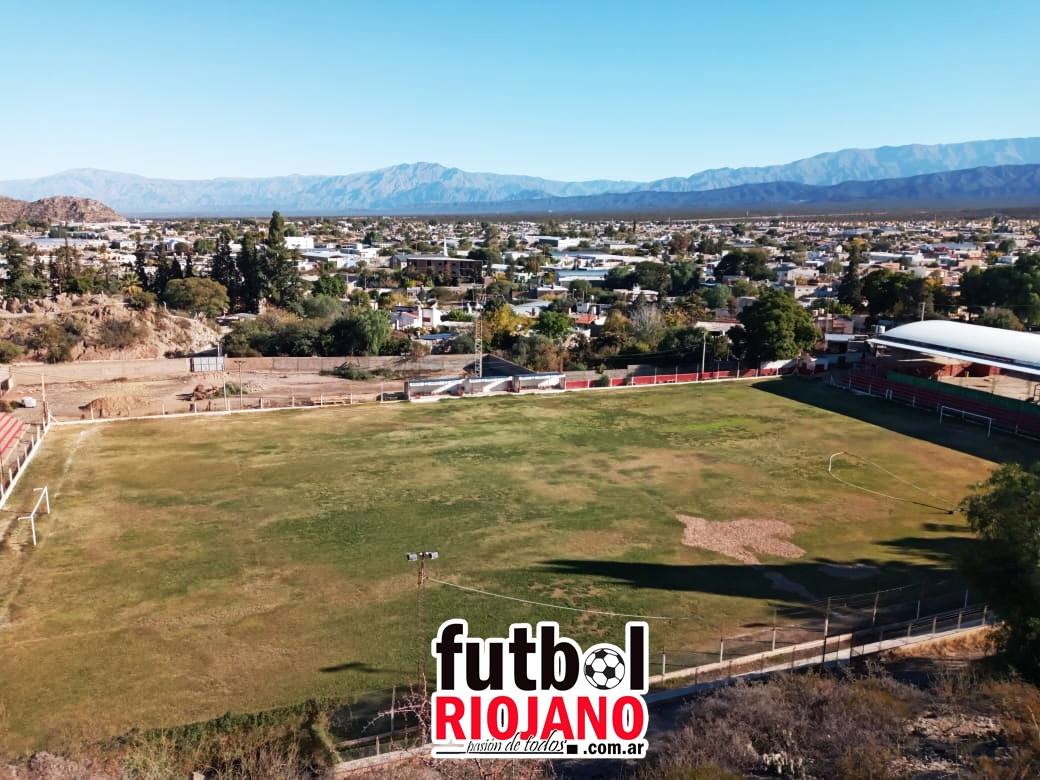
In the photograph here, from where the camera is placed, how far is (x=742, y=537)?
25016 millimetres

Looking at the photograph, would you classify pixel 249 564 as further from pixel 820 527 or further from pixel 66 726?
pixel 820 527

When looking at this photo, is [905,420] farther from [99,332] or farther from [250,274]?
[250,274]

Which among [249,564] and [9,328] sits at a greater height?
[9,328]

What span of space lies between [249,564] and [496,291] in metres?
67.0

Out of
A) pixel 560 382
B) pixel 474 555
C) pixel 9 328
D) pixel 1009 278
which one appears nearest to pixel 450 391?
pixel 560 382

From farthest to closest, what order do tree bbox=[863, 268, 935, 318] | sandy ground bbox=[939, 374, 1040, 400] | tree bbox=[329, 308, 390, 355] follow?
1. tree bbox=[863, 268, 935, 318]
2. tree bbox=[329, 308, 390, 355]
3. sandy ground bbox=[939, 374, 1040, 400]

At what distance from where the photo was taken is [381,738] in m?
14.6

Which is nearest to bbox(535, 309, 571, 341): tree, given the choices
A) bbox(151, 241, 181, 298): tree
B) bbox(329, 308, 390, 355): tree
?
bbox(329, 308, 390, 355): tree

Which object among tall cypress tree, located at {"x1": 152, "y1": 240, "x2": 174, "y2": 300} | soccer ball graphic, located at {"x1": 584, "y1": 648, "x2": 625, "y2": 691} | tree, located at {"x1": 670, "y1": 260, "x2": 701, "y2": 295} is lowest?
soccer ball graphic, located at {"x1": 584, "y1": 648, "x2": 625, "y2": 691}

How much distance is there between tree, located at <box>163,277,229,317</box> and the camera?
221ft

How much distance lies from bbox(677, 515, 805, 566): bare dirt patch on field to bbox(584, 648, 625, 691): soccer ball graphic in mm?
11024

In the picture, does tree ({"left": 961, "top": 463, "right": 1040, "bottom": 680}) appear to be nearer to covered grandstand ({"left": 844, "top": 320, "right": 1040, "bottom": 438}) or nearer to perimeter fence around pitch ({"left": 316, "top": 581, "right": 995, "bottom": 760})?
perimeter fence around pitch ({"left": 316, "top": 581, "right": 995, "bottom": 760})

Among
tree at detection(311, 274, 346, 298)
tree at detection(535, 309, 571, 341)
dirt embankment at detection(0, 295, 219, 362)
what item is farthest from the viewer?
tree at detection(311, 274, 346, 298)

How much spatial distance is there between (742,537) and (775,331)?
2929cm
